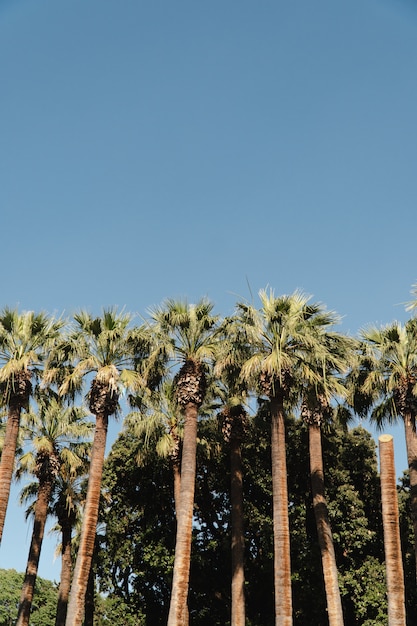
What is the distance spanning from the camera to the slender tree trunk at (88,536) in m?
19.2

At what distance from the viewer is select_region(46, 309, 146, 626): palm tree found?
70.2ft

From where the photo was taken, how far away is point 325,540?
23953 mm

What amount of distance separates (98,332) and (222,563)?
1514 centimetres

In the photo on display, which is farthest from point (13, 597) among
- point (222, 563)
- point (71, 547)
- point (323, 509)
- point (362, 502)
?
point (323, 509)

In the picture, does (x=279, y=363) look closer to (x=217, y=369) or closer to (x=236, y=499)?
(x=217, y=369)

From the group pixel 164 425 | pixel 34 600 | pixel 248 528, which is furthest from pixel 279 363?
pixel 34 600

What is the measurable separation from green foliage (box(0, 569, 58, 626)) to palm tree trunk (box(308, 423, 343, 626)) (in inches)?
1701

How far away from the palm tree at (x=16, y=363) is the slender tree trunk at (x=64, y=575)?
1171 centimetres

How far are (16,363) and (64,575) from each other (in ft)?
46.4

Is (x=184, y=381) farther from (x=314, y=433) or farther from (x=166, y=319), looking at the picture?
(x=314, y=433)

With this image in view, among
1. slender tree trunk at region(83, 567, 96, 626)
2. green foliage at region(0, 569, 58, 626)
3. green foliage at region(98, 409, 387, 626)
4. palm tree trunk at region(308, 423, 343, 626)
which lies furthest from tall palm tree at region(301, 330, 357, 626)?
green foliage at region(0, 569, 58, 626)

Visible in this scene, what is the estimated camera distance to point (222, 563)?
32.2 m

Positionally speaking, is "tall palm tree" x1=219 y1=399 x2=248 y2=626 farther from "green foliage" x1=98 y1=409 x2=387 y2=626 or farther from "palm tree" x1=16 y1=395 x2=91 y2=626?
"palm tree" x1=16 y1=395 x2=91 y2=626

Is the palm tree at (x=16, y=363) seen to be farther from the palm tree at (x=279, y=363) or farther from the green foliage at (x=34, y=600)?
the green foliage at (x=34, y=600)
